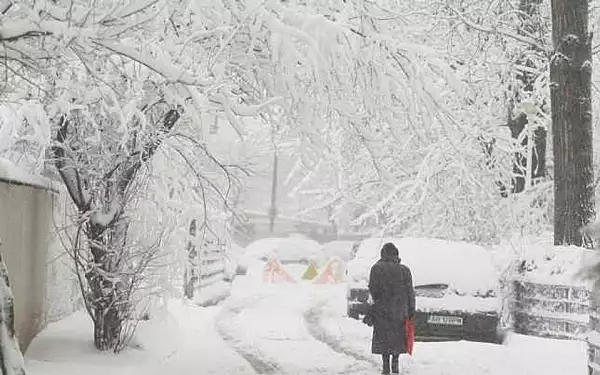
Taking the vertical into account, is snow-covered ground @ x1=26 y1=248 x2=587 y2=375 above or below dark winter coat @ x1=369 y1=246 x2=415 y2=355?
below

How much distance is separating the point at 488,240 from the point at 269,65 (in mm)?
12448

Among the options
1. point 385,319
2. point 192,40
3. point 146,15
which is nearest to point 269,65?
point 192,40

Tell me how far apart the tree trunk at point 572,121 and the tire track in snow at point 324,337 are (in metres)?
4.08

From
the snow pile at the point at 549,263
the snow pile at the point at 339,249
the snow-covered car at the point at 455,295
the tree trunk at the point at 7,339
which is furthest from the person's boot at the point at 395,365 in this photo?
the snow pile at the point at 339,249

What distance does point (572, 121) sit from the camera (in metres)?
12.9

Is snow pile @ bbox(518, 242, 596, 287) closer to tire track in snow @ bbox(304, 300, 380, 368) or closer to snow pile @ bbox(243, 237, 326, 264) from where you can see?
tire track in snow @ bbox(304, 300, 380, 368)

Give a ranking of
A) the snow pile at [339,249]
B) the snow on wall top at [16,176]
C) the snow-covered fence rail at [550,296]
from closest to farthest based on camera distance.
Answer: the snow on wall top at [16,176], the snow-covered fence rail at [550,296], the snow pile at [339,249]

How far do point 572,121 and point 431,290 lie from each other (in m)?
3.57

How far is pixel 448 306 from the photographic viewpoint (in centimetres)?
1277

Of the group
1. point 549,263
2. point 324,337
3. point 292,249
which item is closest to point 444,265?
point 549,263

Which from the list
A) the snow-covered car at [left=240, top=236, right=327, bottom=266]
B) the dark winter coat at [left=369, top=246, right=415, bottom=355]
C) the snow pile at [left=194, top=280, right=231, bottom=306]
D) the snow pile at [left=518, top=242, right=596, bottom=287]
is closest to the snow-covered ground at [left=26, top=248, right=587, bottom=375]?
the dark winter coat at [left=369, top=246, right=415, bottom=355]

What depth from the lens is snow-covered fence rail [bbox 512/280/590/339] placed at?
12.2 meters

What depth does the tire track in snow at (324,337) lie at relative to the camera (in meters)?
11.7

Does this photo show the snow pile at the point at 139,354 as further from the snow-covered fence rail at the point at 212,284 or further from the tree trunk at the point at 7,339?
the tree trunk at the point at 7,339
